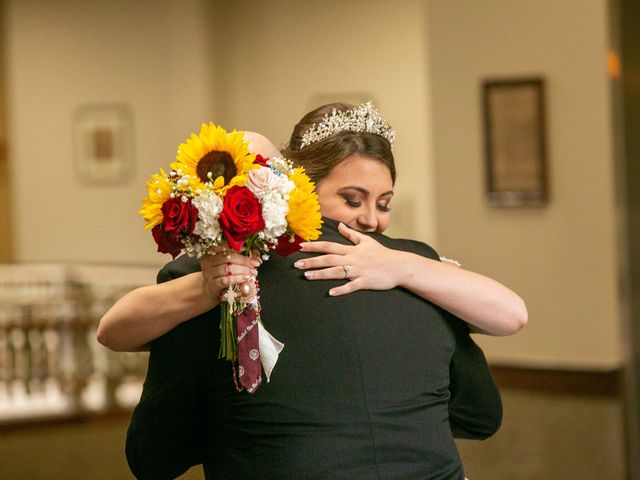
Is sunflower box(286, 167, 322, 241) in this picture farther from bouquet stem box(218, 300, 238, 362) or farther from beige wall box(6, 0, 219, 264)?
beige wall box(6, 0, 219, 264)

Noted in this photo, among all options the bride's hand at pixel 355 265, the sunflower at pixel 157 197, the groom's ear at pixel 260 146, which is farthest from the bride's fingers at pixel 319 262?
the groom's ear at pixel 260 146

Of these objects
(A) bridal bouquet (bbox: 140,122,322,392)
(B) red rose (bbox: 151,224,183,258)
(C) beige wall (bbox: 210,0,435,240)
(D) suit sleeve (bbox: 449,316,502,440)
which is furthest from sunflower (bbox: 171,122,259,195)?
(C) beige wall (bbox: 210,0,435,240)

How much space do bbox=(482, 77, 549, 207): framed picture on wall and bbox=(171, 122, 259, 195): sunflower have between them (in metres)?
6.14

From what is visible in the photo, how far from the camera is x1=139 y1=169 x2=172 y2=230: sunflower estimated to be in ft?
6.09

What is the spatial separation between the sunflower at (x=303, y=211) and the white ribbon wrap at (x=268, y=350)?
0.65ft

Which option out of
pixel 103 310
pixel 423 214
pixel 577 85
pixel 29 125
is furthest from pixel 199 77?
pixel 577 85

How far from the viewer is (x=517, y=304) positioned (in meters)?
2.10

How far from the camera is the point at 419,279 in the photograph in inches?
77.7

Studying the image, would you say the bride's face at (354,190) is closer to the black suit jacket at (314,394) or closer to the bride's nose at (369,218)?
the bride's nose at (369,218)

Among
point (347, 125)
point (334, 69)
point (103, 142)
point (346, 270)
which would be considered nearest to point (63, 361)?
point (103, 142)

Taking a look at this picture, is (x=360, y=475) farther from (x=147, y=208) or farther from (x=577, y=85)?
(x=577, y=85)

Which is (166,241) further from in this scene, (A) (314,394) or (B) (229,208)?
(A) (314,394)

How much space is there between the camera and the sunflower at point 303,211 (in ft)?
6.11

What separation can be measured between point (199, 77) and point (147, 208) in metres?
9.16
